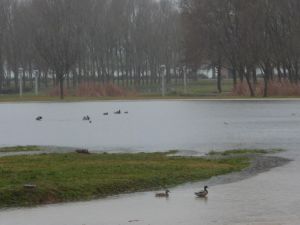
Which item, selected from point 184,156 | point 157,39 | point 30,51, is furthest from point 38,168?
point 157,39

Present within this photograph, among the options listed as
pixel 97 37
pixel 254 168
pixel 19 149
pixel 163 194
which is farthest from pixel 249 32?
pixel 163 194

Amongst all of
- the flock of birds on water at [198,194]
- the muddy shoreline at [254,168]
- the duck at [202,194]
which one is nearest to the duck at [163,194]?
the flock of birds on water at [198,194]

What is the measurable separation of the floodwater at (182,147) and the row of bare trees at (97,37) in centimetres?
4932

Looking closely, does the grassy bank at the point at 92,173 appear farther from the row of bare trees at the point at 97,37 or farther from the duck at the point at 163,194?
the row of bare trees at the point at 97,37

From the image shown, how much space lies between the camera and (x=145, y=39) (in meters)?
116

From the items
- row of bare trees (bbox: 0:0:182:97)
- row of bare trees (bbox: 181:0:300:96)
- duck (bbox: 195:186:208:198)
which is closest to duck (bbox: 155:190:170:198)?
duck (bbox: 195:186:208:198)

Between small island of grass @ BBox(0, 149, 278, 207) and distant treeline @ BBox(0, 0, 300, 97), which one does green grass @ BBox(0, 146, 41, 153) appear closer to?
small island of grass @ BBox(0, 149, 278, 207)

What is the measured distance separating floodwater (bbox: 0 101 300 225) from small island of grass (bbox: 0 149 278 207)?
637 millimetres

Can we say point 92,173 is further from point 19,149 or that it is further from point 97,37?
point 97,37

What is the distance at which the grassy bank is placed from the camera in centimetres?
1612

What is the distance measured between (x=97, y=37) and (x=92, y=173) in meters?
96.1

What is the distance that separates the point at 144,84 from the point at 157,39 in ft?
24.0

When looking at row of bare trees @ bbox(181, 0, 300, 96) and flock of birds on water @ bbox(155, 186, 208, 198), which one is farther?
row of bare trees @ bbox(181, 0, 300, 96)

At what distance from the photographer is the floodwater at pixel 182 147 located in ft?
45.7
